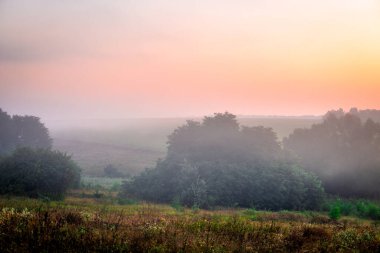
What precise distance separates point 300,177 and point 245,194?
702cm

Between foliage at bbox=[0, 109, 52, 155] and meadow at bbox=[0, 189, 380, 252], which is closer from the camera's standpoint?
meadow at bbox=[0, 189, 380, 252]

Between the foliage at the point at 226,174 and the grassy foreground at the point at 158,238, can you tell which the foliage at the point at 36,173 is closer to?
the foliage at the point at 226,174

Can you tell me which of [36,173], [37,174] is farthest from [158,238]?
[36,173]

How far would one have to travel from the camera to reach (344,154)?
54750 millimetres

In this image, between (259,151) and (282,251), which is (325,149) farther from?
(282,251)

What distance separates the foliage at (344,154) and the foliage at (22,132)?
69191 millimetres

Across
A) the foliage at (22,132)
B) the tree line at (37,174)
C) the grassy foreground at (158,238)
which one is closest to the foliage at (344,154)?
the tree line at (37,174)

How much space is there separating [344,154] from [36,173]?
44688 millimetres

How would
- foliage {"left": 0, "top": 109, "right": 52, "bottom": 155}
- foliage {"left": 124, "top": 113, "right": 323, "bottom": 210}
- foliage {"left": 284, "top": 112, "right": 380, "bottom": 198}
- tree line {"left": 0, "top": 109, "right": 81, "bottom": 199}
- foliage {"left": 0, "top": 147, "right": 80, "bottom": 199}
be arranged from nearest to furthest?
foliage {"left": 124, "top": 113, "right": 323, "bottom": 210}, tree line {"left": 0, "top": 109, "right": 81, "bottom": 199}, foliage {"left": 0, "top": 147, "right": 80, "bottom": 199}, foliage {"left": 284, "top": 112, "right": 380, "bottom": 198}, foliage {"left": 0, "top": 109, "right": 52, "bottom": 155}

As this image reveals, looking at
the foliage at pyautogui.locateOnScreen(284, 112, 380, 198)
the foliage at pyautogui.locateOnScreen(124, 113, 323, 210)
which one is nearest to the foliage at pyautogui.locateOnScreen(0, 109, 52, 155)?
the foliage at pyautogui.locateOnScreen(124, 113, 323, 210)

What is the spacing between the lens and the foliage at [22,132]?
95.9 m

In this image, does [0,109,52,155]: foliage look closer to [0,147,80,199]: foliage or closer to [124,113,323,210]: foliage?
[0,147,80,199]: foliage

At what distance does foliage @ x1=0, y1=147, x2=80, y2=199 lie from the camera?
3866cm

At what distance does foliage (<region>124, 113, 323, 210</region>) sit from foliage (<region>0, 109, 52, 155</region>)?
213 feet
